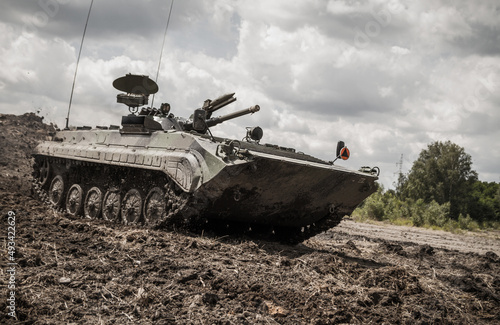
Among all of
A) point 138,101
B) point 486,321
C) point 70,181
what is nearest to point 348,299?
point 486,321

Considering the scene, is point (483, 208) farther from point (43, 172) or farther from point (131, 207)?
point (131, 207)

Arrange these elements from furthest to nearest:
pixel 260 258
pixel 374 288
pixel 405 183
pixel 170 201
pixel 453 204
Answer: pixel 405 183, pixel 453 204, pixel 170 201, pixel 260 258, pixel 374 288

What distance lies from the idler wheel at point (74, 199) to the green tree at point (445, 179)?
2956 centimetres

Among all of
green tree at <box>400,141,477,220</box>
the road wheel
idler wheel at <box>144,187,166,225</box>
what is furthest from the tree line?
idler wheel at <box>144,187,166,225</box>

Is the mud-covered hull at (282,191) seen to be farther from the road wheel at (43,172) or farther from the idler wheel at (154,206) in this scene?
the road wheel at (43,172)

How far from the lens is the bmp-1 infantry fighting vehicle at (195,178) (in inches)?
326

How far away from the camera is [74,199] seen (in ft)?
39.4


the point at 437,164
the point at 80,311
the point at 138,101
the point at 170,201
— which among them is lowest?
the point at 80,311

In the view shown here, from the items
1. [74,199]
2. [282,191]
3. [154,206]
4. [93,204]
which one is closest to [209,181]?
[282,191]

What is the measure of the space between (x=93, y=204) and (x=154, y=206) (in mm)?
2498

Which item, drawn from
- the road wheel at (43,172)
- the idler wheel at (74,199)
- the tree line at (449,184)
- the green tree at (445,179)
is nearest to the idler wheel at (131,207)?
the idler wheel at (74,199)

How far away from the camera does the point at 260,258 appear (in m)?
7.28

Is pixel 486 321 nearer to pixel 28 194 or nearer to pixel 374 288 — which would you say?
pixel 374 288

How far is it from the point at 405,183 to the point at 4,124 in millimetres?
28486
